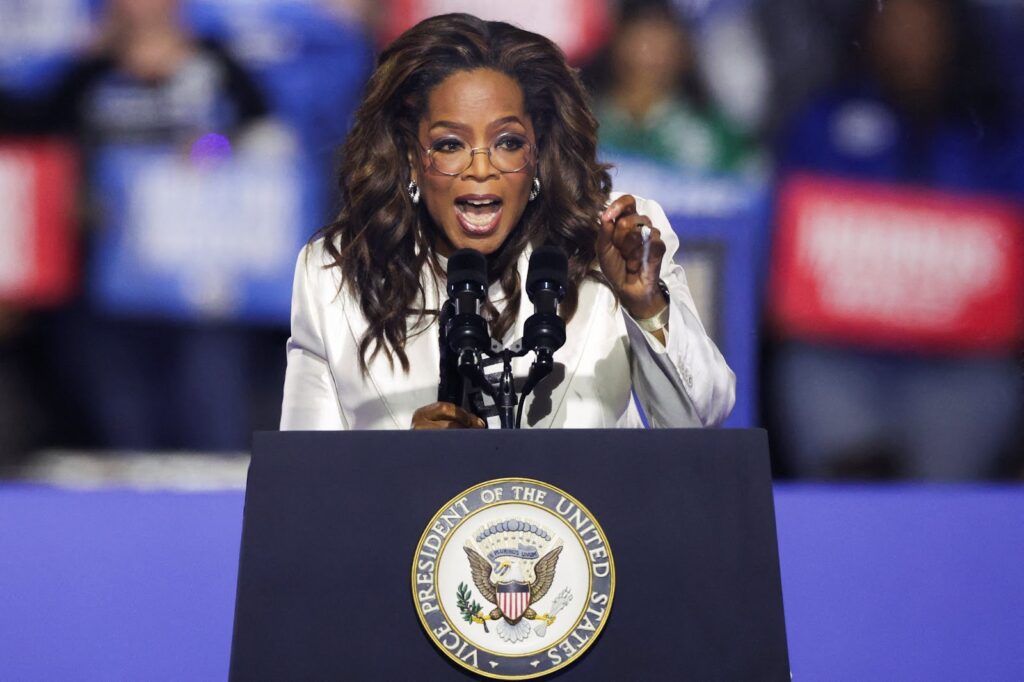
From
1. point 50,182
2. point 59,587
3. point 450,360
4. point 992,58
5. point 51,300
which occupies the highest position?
point 992,58

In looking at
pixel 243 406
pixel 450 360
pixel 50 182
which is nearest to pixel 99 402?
pixel 243 406

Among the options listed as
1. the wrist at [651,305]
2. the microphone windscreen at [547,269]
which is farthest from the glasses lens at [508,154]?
the microphone windscreen at [547,269]

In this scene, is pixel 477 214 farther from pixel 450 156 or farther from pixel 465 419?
pixel 465 419

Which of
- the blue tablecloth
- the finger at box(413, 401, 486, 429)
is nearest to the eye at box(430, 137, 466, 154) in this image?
the finger at box(413, 401, 486, 429)

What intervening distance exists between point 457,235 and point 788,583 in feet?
2.93

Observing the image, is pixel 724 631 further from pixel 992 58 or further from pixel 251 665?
pixel 992 58

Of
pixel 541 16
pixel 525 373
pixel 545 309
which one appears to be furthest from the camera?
pixel 541 16

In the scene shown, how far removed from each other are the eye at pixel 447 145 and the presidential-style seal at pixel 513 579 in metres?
0.91

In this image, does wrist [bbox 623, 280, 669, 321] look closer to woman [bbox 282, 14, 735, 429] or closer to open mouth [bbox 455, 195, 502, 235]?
woman [bbox 282, 14, 735, 429]

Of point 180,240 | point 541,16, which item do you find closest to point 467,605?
point 541,16

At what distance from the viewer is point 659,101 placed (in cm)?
324

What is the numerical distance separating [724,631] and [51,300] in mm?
2654

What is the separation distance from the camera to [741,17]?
333 centimetres

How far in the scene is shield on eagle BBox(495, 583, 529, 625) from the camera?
121cm
